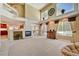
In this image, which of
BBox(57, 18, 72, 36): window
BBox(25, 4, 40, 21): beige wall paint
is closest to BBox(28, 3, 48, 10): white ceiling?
BBox(25, 4, 40, 21): beige wall paint

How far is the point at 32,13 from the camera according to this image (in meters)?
1.64

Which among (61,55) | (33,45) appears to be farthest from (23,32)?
(61,55)

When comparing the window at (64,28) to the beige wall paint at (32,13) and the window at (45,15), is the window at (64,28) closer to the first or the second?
→ the window at (45,15)

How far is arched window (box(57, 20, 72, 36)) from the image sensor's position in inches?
60.8

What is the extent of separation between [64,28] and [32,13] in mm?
527

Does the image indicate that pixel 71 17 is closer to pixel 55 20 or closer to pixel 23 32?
pixel 55 20

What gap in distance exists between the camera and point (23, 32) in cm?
158

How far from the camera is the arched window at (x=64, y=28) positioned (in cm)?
154

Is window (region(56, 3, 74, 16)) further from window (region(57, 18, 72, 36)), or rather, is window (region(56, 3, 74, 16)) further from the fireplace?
the fireplace

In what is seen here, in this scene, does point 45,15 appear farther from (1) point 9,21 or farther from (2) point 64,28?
(1) point 9,21

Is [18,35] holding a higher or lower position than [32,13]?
lower

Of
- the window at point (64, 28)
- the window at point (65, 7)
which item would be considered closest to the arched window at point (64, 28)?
the window at point (64, 28)

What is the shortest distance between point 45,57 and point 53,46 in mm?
194

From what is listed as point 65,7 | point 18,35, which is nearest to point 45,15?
point 65,7
